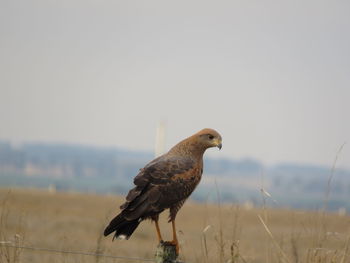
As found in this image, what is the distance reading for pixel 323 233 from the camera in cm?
593

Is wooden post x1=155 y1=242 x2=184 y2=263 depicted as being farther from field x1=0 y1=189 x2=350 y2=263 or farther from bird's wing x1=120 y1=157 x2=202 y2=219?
bird's wing x1=120 y1=157 x2=202 y2=219

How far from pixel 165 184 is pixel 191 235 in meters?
22.5

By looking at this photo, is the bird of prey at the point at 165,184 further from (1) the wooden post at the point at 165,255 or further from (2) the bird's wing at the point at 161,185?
(1) the wooden post at the point at 165,255

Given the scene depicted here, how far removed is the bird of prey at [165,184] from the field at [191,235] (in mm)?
207

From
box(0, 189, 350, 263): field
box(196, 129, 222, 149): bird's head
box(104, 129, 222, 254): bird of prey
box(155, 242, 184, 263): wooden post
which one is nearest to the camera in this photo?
box(155, 242, 184, 263): wooden post

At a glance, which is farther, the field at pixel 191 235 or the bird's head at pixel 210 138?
the bird's head at pixel 210 138

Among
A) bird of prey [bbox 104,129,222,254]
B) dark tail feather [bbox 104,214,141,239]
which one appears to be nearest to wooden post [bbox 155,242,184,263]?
bird of prey [bbox 104,129,222,254]

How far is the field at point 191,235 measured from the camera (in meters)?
5.79

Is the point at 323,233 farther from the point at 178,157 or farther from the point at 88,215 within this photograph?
the point at 88,215

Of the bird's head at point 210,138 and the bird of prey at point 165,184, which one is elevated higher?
the bird's head at point 210,138

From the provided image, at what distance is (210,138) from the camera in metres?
6.97

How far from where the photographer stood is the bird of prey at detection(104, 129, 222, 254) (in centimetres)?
596

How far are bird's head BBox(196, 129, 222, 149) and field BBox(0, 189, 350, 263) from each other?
64 cm

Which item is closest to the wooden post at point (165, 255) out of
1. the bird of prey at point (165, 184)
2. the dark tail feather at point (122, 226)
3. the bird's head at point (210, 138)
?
the bird of prey at point (165, 184)
